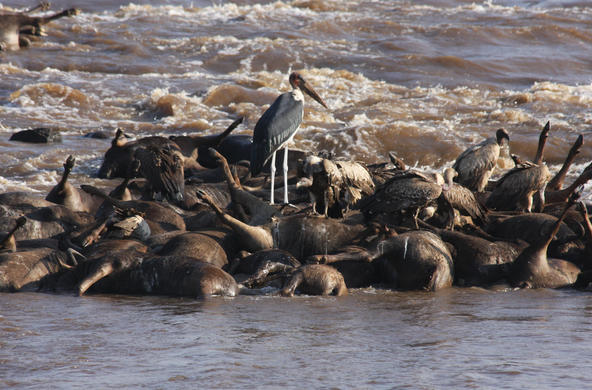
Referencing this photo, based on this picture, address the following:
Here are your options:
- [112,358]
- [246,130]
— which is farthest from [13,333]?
[246,130]

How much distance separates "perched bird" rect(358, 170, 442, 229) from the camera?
8.04 m

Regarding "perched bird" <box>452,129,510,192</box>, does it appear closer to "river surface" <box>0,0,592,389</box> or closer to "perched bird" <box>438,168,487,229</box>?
"perched bird" <box>438,168,487,229</box>

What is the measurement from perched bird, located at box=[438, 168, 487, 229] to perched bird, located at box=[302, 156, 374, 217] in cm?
83

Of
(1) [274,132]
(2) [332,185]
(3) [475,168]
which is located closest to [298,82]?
(1) [274,132]

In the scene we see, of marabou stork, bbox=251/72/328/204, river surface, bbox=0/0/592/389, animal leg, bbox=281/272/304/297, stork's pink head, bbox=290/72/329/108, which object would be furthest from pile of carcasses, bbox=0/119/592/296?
stork's pink head, bbox=290/72/329/108

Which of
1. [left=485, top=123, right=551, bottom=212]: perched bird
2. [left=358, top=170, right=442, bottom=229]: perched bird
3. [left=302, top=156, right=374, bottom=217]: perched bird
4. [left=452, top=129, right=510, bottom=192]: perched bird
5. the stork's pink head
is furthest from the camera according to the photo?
the stork's pink head

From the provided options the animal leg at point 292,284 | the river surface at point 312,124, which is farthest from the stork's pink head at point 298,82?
the animal leg at point 292,284

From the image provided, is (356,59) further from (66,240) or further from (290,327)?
(290,327)

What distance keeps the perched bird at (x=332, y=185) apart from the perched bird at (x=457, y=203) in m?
0.83

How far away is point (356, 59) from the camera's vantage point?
24.2 meters

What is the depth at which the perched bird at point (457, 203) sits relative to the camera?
843 centimetres

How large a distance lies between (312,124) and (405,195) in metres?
9.08

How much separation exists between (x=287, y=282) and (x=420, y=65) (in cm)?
1764

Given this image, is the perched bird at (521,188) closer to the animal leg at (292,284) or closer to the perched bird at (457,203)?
the perched bird at (457,203)
